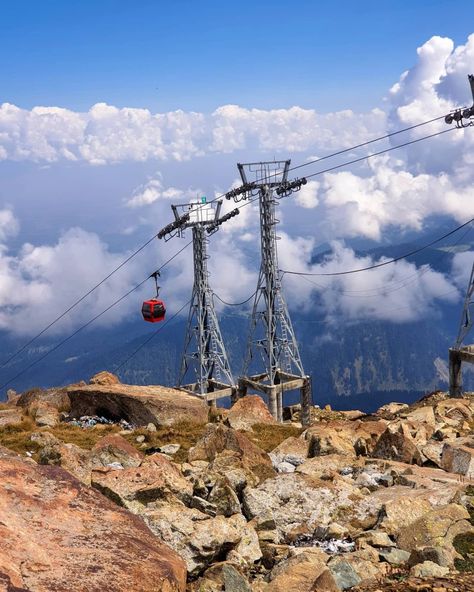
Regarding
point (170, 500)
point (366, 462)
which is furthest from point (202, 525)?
point (366, 462)

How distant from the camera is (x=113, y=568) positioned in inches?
354

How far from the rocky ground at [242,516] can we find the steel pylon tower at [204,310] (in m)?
23.9

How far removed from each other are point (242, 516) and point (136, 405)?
17.7 m

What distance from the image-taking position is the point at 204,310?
1911 inches

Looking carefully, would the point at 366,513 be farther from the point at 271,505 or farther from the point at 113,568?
the point at 113,568

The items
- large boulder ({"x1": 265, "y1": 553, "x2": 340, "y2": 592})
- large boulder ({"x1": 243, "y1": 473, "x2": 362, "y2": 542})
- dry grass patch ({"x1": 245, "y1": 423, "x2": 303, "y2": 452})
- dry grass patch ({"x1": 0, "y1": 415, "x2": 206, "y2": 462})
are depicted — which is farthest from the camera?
dry grass patch ({"x1": 245, "y1": 423, "x2": 303, "y2": 452})

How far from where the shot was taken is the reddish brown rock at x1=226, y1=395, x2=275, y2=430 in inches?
1139

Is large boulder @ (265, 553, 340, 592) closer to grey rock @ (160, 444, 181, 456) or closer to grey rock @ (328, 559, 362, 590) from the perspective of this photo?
grey rock @ (328, 559, 362, 590)

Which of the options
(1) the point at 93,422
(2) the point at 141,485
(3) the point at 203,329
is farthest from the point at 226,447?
(3) the point at 203,329

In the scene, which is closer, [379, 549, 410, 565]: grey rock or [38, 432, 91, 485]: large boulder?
[379, 549, 410, 565]: grey rock

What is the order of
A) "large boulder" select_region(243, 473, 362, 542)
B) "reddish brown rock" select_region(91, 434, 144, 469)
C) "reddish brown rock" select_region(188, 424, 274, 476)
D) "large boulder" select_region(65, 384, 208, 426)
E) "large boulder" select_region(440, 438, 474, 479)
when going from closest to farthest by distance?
"large boulder" select_region(243, 473, 362, 542), "large boulder" select_region(440, 438, 474, 479), "reddish brown rock" select_region(91, 434, 144, 469), "reddish brown rock" select_region(188, 424, 274, 476), "large boulder" select_region(65, 384, 208, 426)

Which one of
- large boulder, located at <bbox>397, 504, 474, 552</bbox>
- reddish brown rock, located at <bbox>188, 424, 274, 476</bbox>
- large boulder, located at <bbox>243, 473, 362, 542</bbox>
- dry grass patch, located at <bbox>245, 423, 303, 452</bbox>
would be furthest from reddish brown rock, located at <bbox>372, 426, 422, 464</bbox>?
large boulder, located at <bbox>397, 504, 474, 552</bbox>

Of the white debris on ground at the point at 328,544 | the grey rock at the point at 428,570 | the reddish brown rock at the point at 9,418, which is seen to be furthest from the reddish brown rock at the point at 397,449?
the reddish brown rock at the point at 9,418

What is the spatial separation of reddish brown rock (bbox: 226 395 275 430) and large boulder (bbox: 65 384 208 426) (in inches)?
71.6
